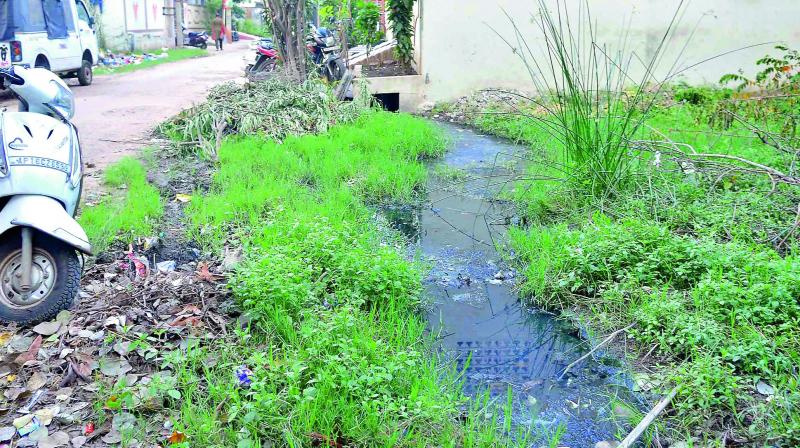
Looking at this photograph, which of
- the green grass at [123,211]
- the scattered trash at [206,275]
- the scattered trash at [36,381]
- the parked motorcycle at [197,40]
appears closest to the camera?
the scattered trash at [36,381]

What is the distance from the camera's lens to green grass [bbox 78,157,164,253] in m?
3.90

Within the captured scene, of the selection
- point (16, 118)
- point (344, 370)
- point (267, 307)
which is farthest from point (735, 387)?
point (16, 118)

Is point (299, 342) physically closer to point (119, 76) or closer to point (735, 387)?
point (735, 387)

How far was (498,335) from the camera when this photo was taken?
128 inches

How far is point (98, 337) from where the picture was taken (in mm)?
2748

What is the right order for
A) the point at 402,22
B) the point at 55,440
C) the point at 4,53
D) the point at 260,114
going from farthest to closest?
1. the point at 402,22
2. the point at 4,53
3. the point at 260,114
4. the point at 55,440

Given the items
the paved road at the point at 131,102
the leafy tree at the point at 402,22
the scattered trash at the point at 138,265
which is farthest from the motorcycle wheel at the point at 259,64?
the scattered trash at the point at 138,265

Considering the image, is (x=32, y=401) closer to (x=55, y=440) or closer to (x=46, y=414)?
(x=46, y=414)

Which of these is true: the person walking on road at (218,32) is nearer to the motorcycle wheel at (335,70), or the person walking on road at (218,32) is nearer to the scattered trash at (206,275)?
the motorcycle wheel at (335,70)

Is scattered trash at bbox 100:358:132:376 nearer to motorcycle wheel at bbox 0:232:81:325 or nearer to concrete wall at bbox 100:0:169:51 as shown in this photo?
motorcycle wheel at bbox 0:232:81:325

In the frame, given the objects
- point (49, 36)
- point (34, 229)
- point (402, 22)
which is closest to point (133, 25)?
point (49, 36)

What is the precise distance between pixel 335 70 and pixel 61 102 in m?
6.29

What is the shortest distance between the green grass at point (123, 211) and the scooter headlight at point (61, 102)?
0.74 metres

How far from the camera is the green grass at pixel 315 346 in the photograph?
2312mm
